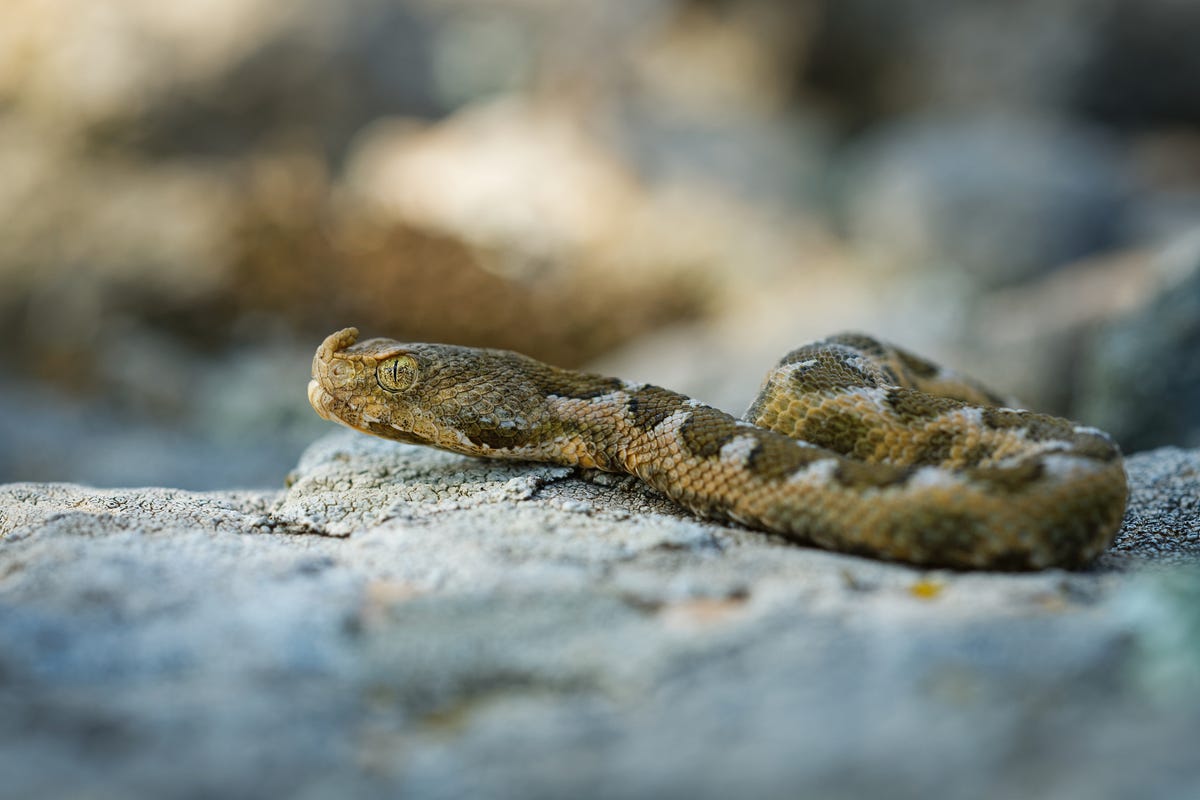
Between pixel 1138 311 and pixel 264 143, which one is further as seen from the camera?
pixel 264 143

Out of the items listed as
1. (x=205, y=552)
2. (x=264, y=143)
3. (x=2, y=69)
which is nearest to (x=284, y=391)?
(x=264, y=143)

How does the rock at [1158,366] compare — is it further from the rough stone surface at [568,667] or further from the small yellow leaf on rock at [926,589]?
the small yellow leaf on rock at [926,589]

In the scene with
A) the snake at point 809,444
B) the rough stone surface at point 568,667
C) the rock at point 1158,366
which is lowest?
the rough stone surface at point 568,667

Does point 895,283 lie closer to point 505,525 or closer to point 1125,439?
point 1125,439

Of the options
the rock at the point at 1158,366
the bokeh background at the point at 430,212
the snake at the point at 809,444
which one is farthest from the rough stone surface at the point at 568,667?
the bokeh background at the point at 430,212

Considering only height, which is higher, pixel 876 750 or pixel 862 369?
pixel 862 369

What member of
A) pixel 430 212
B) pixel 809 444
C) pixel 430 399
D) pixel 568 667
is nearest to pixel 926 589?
pixel 809 444

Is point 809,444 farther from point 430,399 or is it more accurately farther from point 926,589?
point 430,399
